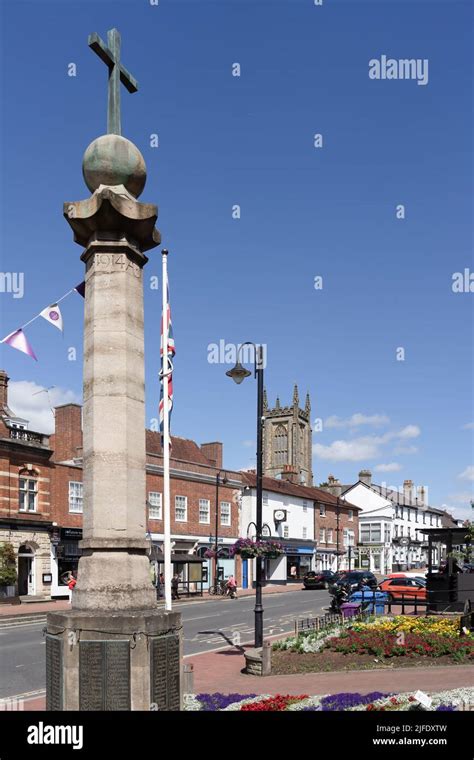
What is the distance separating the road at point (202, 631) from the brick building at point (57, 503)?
632 centimetres

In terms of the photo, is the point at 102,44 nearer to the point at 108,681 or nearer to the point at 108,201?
the point at 108,201

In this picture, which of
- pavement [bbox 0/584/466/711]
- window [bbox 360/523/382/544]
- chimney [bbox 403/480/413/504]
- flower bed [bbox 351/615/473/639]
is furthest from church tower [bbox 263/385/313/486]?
flower bed [bbox 351/615/473/639]

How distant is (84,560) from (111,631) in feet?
3.24

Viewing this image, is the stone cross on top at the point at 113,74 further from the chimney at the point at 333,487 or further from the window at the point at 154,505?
the chimney at the point at 333,487

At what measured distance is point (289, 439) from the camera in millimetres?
134625

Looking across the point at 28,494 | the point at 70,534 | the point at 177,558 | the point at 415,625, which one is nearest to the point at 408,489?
the point at 177,558

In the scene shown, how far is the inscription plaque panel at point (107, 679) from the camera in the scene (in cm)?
888

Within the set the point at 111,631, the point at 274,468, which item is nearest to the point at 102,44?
the point at 111,631

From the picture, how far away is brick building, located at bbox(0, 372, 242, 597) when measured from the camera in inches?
1500

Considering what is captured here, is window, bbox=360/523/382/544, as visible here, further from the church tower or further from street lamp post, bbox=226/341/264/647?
street lamp post, bbox=226/341/264/647

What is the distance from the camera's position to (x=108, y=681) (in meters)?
8.90

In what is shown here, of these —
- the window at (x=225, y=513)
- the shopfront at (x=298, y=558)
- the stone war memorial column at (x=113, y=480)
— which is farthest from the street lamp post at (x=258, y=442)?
the shopfront at (x=298, y=558)
